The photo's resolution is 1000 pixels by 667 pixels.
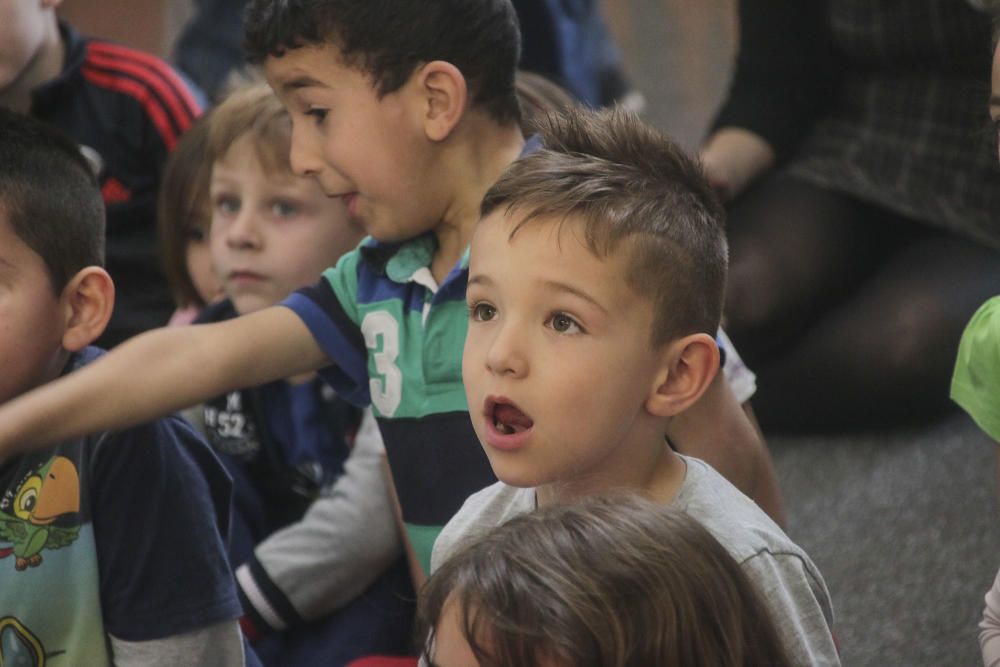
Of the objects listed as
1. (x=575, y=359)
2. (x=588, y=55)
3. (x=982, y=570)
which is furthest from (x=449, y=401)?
(x=588, y=55)

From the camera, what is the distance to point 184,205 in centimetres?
207

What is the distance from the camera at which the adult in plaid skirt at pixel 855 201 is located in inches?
86.8

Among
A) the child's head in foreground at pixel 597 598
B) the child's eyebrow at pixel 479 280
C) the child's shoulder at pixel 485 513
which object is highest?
the child's eyebrow at pixel 479 280

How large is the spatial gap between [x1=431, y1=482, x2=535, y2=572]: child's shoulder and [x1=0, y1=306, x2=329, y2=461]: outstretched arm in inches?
11.0

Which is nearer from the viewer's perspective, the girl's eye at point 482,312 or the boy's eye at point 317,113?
the girl's eye at point 482,312

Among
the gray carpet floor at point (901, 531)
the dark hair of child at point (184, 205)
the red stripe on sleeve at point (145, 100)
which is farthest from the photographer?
the red stripe on sleeve at point (145, 100)

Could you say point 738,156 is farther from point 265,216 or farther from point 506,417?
point 506,417

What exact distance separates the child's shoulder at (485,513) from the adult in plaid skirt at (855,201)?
111 centimetres

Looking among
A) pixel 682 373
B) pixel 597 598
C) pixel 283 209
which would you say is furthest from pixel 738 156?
pixel 597 598

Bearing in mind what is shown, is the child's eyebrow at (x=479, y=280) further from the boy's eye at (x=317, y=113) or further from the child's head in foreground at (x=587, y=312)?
the boy's eye at (x=317, y=113)

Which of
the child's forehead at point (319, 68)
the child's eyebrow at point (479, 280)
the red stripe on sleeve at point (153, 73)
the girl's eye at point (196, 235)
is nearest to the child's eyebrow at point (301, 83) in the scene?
the child's forehead at point (319, 68)

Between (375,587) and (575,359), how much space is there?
76cm

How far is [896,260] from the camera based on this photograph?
92.0 inches

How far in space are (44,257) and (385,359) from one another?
351 millimetres
